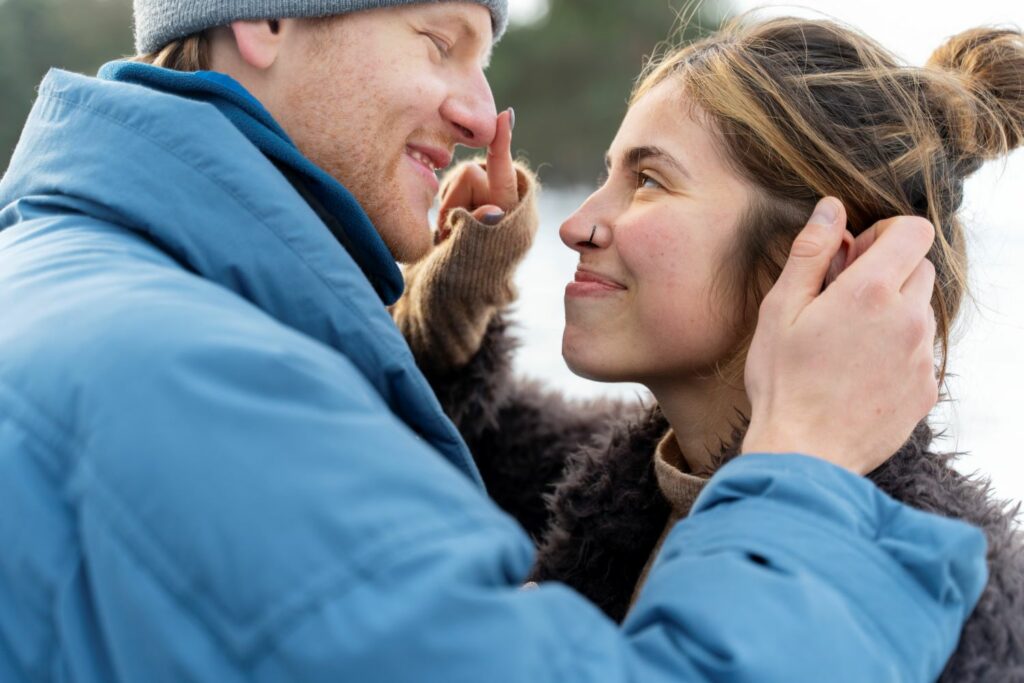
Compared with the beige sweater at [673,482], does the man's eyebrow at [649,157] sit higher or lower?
higher

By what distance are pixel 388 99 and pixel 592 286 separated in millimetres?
491

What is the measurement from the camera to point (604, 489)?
188 centimetres

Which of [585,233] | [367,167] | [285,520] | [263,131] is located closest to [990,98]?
[585,233]

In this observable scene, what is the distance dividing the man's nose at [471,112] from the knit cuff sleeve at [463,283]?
229mm

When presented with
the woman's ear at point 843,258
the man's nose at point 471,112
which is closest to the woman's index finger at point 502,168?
the man's nose at point 471,112

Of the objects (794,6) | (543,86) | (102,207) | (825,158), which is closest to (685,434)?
(825,158)

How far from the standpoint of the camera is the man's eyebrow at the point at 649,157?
69.3 inches

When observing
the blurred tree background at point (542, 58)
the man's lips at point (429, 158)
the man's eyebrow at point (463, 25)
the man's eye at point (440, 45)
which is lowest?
the blurred tree background at point (542, 58)

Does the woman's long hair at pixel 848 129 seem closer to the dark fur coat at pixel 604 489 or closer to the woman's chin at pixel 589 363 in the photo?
the woman's chin at pixel 589 363

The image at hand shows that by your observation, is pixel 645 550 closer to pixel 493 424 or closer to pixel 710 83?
pixel 493 424

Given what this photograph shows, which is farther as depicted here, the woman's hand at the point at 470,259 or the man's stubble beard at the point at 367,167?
the woman's hand at the point at 470,259

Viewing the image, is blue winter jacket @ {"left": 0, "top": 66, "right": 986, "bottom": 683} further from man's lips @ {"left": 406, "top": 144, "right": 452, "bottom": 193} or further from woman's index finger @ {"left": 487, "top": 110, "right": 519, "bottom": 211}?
woman's index finger @ {"left": 487, "top": 110, "right": 519, "bottom": 211}

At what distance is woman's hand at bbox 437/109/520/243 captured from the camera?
2.14 meters

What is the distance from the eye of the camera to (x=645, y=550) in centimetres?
185
